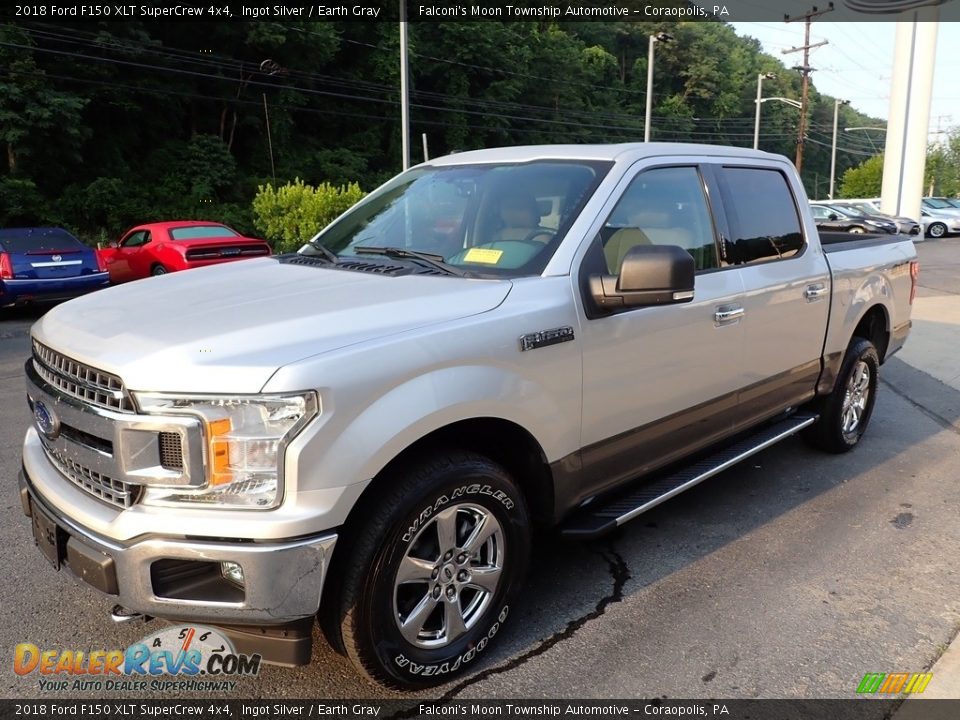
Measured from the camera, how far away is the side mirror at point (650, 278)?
295cm

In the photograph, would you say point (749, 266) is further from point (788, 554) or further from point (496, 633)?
point (496, 633)

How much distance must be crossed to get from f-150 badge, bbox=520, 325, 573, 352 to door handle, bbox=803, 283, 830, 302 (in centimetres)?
214

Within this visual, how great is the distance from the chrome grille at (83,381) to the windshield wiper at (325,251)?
125 centimetres

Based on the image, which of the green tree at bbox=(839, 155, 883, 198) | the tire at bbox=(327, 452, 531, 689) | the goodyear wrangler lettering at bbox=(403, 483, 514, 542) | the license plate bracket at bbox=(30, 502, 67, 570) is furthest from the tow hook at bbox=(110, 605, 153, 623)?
the green tree at bbox=(839, 155, 883, 198)

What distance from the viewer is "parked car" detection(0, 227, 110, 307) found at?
11.4 meters

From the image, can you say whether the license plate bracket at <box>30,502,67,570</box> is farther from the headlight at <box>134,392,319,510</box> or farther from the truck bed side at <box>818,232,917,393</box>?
the truck bed side at <box>818,232,917,393</box>

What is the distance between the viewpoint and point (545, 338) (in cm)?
291

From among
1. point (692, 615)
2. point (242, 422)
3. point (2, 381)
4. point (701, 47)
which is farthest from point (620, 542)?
point (701, 47)

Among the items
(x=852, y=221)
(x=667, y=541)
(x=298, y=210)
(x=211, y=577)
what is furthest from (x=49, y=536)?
(x=852, y=221)

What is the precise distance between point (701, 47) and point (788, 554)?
8040cm

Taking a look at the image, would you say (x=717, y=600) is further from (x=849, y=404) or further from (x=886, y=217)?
(x=886, y=217)

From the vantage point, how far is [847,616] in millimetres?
3314

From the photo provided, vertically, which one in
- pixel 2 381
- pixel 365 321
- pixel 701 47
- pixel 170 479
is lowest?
pixel 2 381

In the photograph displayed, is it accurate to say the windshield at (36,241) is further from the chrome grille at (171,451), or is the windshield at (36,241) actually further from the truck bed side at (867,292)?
the chrome grille at (171,451)
